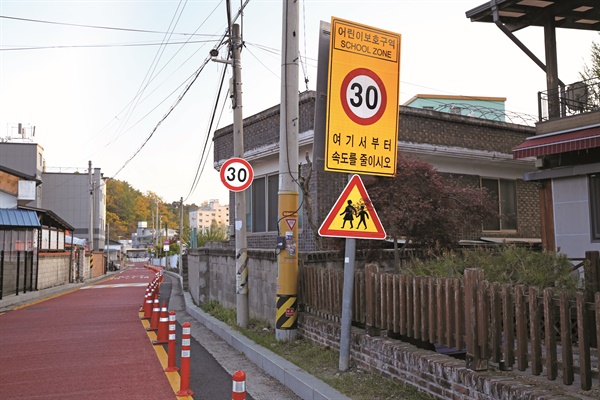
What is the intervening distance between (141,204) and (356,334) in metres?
137


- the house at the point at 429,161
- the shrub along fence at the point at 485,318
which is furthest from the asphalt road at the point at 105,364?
the house at the point at 429,161

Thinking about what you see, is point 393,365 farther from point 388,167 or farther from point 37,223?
point 37,223

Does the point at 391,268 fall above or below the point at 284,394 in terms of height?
above

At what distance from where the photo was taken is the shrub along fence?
4.42 m

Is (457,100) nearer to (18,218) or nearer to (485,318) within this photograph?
(485,318)

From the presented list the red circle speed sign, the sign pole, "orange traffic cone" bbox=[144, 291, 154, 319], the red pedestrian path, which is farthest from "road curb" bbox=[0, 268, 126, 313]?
the red circle speed sign

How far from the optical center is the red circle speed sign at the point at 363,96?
660cm

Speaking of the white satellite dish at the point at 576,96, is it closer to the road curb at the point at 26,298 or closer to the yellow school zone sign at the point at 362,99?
the yellow school zone sign at the point at 362,99

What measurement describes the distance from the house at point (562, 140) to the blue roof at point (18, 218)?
20.4 meters

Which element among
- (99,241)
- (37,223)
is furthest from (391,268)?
(99,241)

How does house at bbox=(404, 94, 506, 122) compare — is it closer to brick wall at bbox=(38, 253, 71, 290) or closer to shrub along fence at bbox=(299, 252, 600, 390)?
shrub along fence at bbox=(299, 252, 600, 390)

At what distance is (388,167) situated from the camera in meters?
6.82

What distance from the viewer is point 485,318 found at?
16.8 feet

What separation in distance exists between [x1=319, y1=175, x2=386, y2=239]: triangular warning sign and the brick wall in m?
24.6
